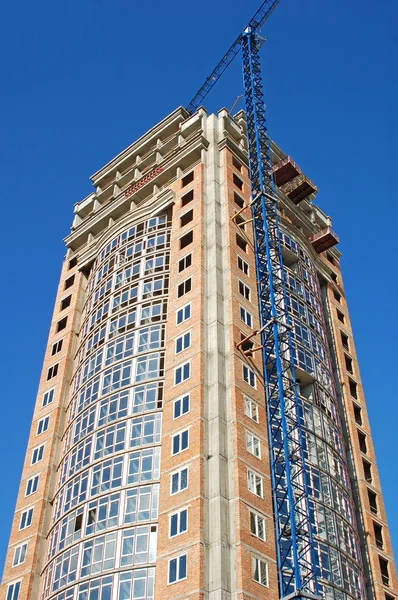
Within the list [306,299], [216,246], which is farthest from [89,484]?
[306,299]

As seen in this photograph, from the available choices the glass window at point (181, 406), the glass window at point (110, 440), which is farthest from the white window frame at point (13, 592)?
the glass window at point (181, 406)

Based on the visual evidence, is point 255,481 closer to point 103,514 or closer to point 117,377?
point 103,514

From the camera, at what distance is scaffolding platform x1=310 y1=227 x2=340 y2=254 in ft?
257

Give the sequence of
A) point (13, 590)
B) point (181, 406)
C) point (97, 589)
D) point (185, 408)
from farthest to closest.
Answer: point (13, 590), point (181, 406), point (185, 408), point (97, 589)

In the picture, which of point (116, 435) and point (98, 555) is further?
point (116, 435)

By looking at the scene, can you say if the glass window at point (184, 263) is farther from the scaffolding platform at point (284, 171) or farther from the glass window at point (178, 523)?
the glass window at point (178, 523)

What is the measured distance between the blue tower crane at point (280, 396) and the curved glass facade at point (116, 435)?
7559mm

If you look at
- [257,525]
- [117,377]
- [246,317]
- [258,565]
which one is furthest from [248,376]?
[258,565]

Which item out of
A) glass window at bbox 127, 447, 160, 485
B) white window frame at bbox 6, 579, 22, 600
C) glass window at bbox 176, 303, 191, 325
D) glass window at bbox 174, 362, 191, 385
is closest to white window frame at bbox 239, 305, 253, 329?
glass window at bbox 176, 303, 191, 325

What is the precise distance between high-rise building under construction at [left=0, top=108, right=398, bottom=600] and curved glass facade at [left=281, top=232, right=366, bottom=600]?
165mm

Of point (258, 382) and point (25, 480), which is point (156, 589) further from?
point (25, 480)

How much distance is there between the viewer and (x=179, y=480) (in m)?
47.8

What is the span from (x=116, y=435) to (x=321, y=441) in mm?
15636

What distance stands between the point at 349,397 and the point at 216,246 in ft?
63.9
